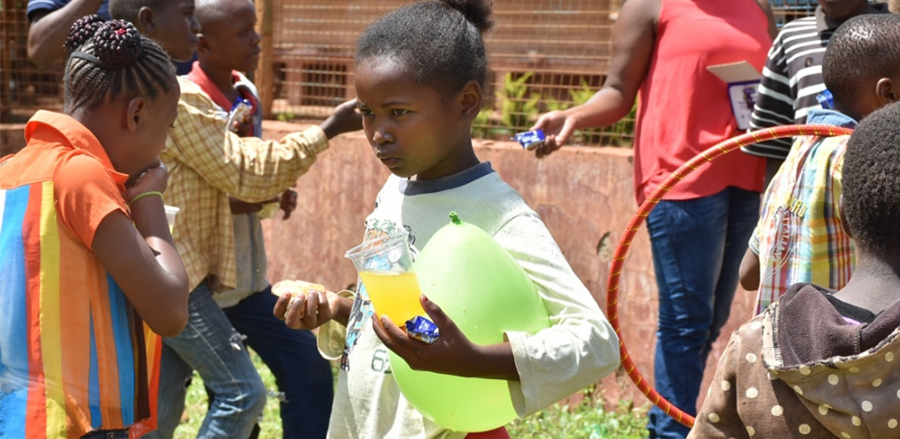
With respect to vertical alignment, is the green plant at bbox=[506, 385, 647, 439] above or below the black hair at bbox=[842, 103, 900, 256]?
below

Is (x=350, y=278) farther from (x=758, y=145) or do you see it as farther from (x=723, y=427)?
(x=723, y=427)

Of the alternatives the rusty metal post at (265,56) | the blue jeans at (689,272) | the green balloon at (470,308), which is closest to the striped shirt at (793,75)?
the blue jeans at (689,272)

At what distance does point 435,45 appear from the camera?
2.69 m

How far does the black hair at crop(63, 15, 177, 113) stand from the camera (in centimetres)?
297

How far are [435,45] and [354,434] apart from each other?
0.96m

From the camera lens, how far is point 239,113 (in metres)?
4.36

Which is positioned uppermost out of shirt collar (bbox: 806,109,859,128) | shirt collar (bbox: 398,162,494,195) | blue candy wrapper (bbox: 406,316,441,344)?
shirt collar (bbox: 806,109,859,128)

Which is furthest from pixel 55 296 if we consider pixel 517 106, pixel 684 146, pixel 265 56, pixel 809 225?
pixel 265 56

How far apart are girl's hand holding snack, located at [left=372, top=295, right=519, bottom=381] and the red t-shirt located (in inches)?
97.4

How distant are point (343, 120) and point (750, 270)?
1.60m

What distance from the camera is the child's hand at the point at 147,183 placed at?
293 centimetres

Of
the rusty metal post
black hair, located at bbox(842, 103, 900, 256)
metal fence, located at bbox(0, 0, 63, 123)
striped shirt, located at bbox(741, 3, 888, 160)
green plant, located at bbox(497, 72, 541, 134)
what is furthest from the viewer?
metal fence, located at bbox(0, 0, 63, 123)

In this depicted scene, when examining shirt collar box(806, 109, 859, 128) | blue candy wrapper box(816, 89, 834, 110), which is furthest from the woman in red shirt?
shirt collar box(806, 109, 859, 128)

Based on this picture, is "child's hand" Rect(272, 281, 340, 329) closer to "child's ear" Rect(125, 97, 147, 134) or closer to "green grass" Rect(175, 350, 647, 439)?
"child's ear" Rect(125, 97, 147, 134)
